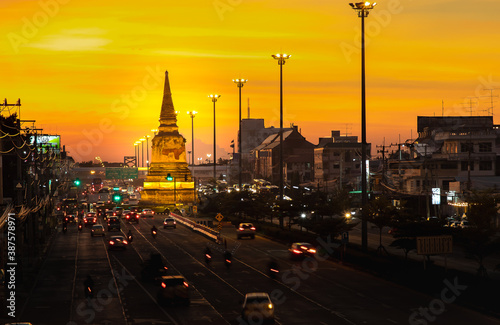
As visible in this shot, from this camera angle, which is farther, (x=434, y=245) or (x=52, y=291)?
(x=52, y=291)

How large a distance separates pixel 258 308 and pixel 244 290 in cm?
1163

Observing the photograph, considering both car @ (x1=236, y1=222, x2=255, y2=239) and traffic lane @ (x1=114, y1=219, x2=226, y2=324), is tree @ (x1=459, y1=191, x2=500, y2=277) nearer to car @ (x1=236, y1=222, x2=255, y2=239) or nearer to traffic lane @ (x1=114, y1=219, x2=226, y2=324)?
traffic lane @ (x1=114, y1=219, x2=226, y2=324)

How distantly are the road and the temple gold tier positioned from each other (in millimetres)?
100098

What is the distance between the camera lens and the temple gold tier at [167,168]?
557 ft

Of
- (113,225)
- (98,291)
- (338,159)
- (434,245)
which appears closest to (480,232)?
(434,245)

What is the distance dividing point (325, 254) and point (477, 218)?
15.2 metres

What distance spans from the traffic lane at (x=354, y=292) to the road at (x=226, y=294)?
0.04m

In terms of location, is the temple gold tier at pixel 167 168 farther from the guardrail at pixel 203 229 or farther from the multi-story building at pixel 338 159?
the guardrail at pixel 203 229

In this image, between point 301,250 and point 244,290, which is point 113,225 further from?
point 244,290

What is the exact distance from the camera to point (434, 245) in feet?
153

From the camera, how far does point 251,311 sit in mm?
33094

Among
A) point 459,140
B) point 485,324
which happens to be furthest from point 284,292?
point 459,140

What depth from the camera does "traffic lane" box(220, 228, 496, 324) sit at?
36.3 meters

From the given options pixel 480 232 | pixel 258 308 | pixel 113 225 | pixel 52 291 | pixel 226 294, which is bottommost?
pixel 113 225
